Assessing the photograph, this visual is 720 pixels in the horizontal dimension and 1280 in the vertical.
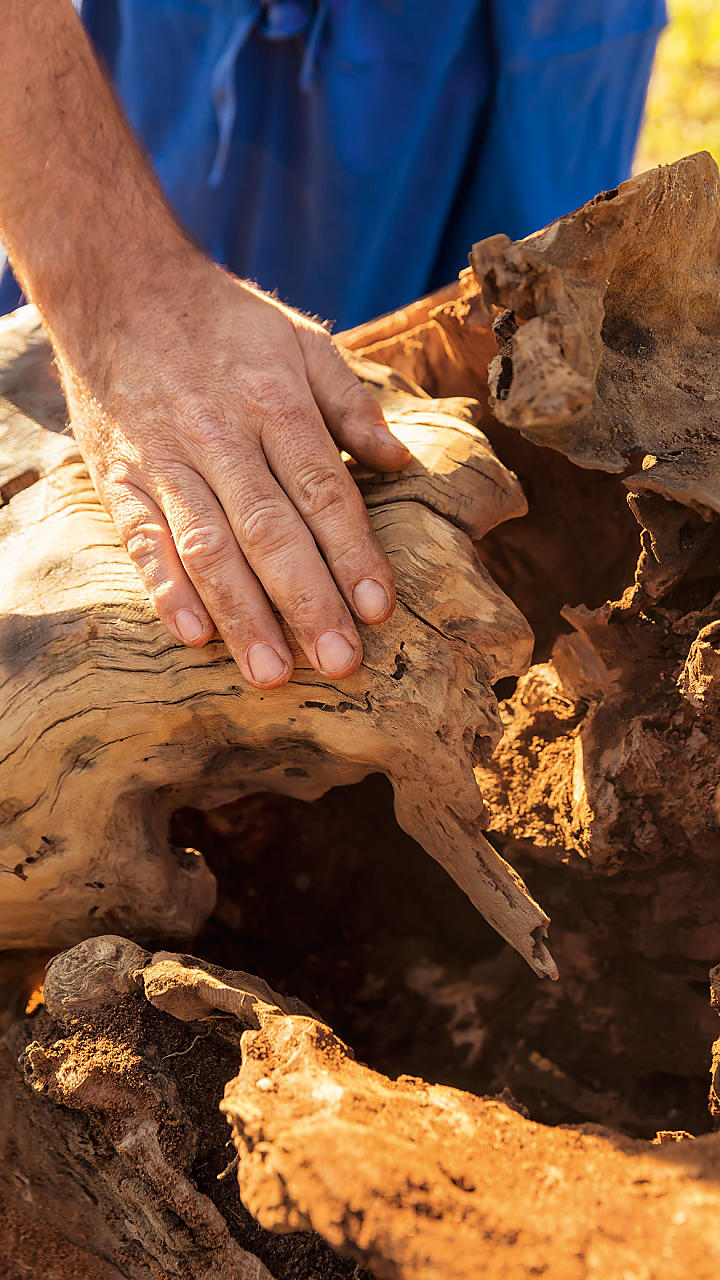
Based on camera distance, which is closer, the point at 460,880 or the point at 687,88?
the point at 460,880

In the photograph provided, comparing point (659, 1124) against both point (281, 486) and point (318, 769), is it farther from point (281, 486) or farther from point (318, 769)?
point (281, 486)

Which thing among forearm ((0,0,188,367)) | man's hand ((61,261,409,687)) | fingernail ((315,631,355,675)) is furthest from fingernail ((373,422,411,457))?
forearm ((0,0,188,367))

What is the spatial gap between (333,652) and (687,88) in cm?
619

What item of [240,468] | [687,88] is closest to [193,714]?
[240,468]

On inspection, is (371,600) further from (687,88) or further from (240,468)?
(687,88)

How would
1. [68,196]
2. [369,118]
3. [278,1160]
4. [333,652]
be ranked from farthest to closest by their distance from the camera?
[369,118], [68,196], [333,652], [278,1160]

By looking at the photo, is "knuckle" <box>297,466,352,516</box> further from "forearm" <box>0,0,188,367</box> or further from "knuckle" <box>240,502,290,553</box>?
"forearm" <box>0,0,188,367</box>

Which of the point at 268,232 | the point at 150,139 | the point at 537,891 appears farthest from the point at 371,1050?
the point at 150,139

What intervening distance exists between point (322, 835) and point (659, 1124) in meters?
0.82

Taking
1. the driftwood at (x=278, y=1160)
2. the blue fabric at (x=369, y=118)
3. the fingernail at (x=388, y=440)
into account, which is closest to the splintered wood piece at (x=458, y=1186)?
the driftwood at (x=278, y=1160)

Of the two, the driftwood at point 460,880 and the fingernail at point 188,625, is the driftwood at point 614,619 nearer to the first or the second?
the driftwood at point 460,880

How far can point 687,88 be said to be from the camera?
558cm

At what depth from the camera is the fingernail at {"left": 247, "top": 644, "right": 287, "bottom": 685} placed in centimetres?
120

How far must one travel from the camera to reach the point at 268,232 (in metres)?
2.54
